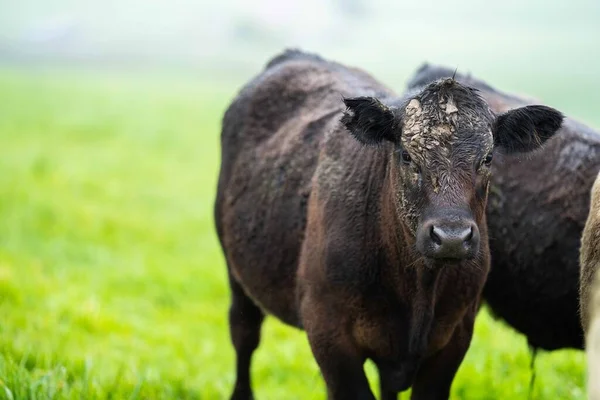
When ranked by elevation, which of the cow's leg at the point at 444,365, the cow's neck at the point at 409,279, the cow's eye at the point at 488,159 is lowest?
the cow's leg at the point at 444,365

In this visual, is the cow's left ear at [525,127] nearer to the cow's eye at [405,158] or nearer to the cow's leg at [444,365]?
the cow's eye at [405,158]

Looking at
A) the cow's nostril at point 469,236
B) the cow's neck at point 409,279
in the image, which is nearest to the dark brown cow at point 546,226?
the cow's neck at point 409,279

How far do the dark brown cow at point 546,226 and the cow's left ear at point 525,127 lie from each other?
1.06 m

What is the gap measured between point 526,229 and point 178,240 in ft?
35.7

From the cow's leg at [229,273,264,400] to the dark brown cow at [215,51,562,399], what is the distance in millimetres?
692

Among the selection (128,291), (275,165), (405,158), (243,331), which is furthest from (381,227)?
(128,291)

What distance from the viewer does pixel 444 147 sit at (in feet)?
15.3

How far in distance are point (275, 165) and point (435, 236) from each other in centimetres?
220

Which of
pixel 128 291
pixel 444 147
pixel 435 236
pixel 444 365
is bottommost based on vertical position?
pixel 128 291

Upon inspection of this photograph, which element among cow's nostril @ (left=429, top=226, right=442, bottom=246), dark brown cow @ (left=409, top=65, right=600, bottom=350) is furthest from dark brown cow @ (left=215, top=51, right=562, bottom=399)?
dark brown cow @ (left=409, top=65, right=600, bottom=350)

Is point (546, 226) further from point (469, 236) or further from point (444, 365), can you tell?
point (469, 236)

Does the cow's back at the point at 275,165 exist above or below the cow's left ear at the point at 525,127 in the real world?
below

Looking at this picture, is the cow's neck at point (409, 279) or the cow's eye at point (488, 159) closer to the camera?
the cow's eye at point (488, 159)

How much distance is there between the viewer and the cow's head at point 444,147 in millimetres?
4410
